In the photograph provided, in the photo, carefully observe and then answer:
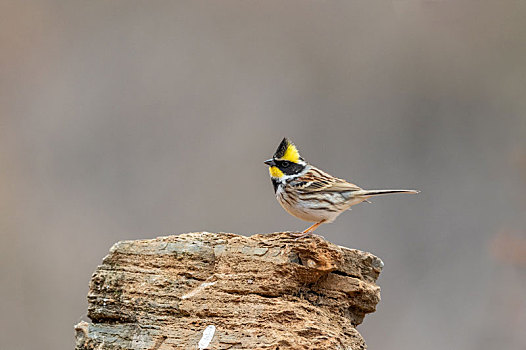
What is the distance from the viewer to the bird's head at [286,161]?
4812mm

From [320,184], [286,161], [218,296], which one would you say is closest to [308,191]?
[320,184]

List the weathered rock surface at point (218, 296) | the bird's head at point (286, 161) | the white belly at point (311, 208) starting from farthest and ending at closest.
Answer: the bird's head at point (286, 161), the white belly at point (311, 208), the weathered rock surface at point (218, 296)

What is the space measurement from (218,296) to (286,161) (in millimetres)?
1284

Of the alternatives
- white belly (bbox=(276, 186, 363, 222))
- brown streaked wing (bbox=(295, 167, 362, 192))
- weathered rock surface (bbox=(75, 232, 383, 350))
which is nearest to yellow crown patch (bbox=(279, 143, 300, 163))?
brown streaked wing (bbox=(295, 167, 362, 192))

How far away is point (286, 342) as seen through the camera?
374 centimetres

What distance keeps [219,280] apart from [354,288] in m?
0.91

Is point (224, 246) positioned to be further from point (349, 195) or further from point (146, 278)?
point (349, 195)

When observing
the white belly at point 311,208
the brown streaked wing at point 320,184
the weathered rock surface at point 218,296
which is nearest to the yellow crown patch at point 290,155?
the brown streaked wing at point 320,184

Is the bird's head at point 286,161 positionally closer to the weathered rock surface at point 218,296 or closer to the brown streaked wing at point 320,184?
the brown streaked wing at point 320,184

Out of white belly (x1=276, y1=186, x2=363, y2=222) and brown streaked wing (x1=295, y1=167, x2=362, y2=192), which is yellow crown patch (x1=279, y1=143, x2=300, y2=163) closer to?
brown streaked wing (x1=295, y1=167, x2=362, y2=192)

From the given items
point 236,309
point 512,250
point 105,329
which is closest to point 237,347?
point 236,309

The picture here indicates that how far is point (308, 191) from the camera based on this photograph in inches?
182

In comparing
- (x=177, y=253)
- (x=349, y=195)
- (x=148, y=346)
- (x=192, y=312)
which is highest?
(x=349, y=195)

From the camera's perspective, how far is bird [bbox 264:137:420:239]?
4625 millimetres
